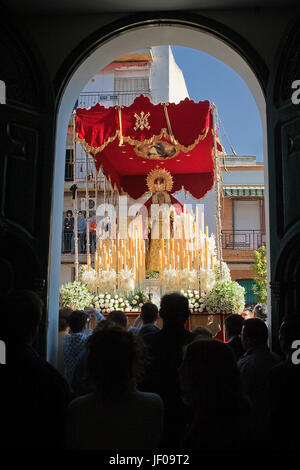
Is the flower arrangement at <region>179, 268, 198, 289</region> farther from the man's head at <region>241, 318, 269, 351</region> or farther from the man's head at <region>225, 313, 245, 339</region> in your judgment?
the man's head at <region>241, 318, 269, 351</region>

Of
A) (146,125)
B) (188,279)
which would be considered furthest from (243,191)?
(188,279)

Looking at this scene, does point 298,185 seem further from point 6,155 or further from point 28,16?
point 28,16

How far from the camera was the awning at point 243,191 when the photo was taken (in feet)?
55.4

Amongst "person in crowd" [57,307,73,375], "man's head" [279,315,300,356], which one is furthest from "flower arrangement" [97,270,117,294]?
"man's head" [279,315,300,356]

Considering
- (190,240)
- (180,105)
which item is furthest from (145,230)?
(180,105)

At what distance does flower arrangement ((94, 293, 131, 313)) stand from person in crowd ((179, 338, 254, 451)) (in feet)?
17.3

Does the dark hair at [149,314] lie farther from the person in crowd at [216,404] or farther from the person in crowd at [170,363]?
the person in crowd at [216,404]

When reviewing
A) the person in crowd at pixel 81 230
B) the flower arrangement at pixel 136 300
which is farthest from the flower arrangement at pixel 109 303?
the person in crowd at pixel 81 230

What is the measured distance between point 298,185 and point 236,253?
45.7 ft

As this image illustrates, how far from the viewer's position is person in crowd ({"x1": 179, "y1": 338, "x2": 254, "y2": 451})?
1.49m

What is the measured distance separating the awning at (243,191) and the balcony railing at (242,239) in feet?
5.08

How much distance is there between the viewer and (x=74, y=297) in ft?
20.6
